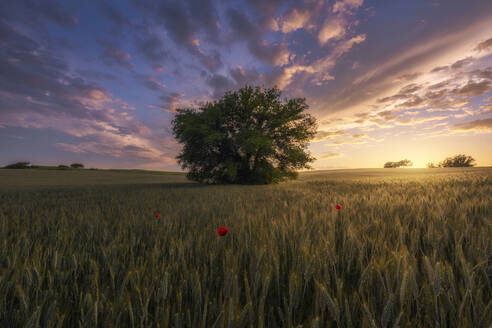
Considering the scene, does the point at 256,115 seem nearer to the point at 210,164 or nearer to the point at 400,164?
the point at 210,164

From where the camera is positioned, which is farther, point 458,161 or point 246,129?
point 458,161

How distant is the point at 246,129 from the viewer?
1698cm

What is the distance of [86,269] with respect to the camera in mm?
1447

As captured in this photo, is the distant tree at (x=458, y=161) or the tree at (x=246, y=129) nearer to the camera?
the tree at (x=246, y=129)

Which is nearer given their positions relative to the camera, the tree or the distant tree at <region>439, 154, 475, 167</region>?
the tree

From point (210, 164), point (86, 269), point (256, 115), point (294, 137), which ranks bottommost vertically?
point (86, 269)

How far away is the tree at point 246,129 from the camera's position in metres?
17.5

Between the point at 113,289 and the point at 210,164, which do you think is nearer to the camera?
the point at 113,289

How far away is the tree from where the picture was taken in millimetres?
17453

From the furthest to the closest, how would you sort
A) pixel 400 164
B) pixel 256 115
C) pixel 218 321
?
1. pixel 400 164
2. pixel 256 115
3. pixel 218 321

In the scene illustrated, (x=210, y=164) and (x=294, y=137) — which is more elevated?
(x=294, y=137)

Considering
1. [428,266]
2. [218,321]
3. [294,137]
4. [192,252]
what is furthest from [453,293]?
[294,137]

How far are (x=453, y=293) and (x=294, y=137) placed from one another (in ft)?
58.5

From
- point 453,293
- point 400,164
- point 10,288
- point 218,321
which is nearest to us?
point 218,321
